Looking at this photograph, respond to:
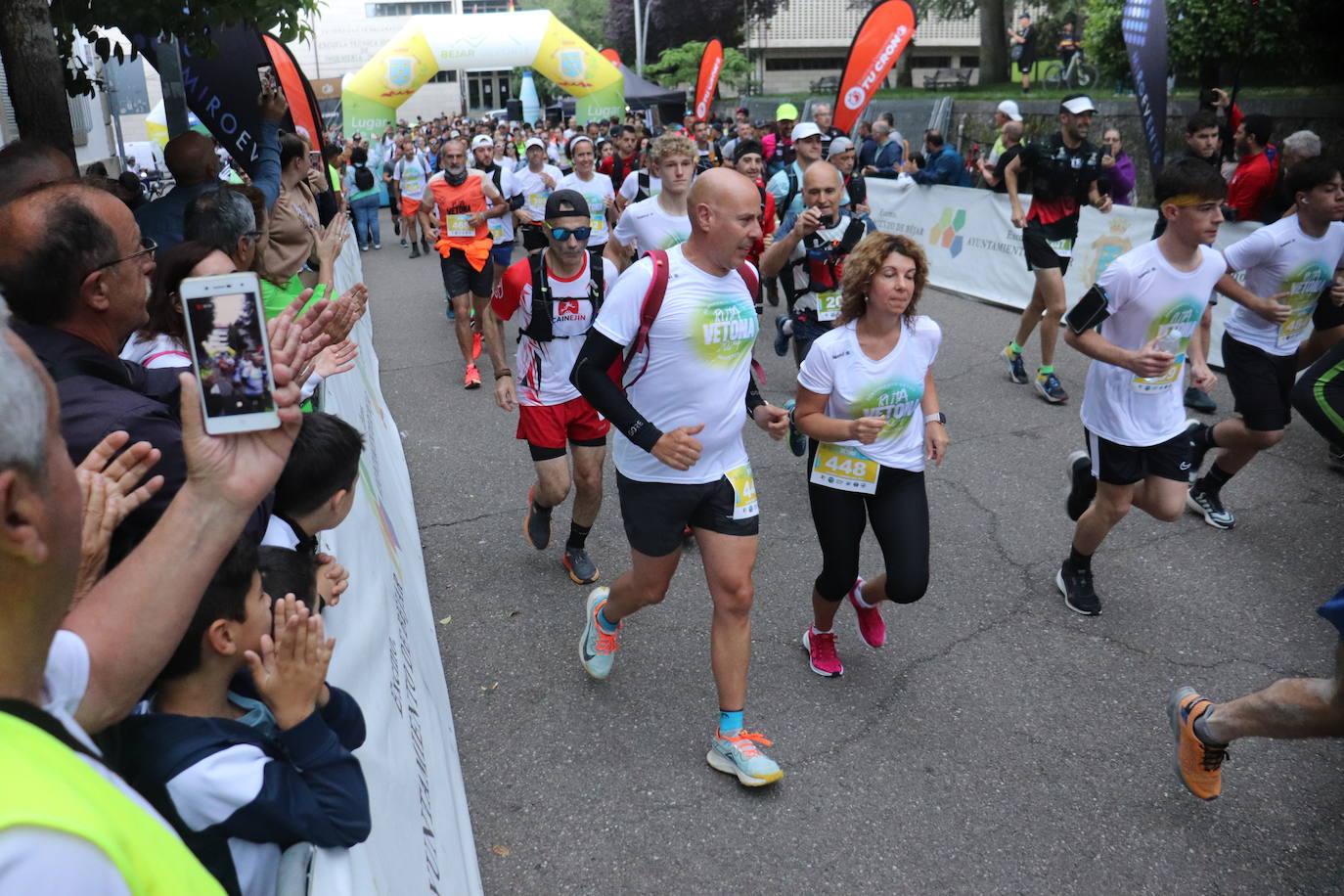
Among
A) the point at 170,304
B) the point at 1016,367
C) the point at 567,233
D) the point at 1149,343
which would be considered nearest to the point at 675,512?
the point at 170,304

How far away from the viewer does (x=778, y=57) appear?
6306 cm

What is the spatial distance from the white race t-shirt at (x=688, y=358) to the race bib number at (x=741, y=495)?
0.03 meters

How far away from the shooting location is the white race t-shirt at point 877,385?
377cm

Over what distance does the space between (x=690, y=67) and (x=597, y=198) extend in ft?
132

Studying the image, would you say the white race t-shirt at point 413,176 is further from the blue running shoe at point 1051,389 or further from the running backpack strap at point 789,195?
the blue running shoe at point 1051,389

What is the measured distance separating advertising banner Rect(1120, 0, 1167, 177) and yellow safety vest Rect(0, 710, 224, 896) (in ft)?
28.5

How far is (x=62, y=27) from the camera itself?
4.78m

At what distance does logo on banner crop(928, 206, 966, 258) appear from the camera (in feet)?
39.1

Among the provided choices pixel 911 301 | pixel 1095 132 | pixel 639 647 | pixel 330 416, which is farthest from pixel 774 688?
pixel 1095 132

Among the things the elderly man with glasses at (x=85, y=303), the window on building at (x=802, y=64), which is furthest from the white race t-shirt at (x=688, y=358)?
the window on building at (x=802, y=64)

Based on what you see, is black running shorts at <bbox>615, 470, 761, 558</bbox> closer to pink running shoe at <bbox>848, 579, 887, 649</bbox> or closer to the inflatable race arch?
pink running shoe at <bbox>848, 579, 887, 649</bbox>

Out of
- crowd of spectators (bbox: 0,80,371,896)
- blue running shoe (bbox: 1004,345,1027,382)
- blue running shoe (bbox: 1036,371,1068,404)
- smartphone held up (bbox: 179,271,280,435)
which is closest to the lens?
crowd of spectators (bbox: 0,80,371,896)

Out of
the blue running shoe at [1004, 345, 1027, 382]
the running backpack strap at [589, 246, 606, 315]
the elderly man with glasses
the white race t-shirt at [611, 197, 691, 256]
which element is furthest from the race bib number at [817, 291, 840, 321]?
the elderly man with glasses

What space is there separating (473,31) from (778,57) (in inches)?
1641
